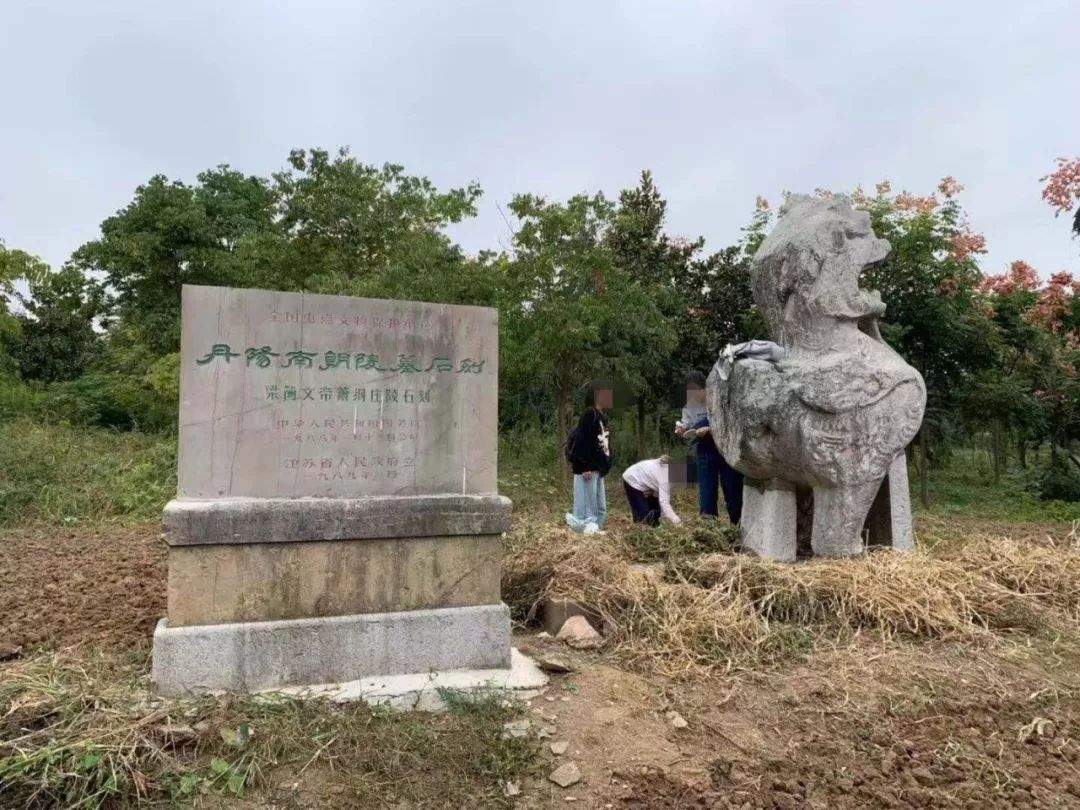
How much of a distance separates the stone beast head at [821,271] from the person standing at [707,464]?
3.32 feet

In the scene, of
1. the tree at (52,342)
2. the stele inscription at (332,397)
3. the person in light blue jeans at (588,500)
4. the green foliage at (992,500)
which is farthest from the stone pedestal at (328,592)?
the tree at (52,342)

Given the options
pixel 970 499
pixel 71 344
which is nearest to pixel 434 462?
pixel 970 499

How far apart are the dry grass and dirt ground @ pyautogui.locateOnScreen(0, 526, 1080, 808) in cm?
15

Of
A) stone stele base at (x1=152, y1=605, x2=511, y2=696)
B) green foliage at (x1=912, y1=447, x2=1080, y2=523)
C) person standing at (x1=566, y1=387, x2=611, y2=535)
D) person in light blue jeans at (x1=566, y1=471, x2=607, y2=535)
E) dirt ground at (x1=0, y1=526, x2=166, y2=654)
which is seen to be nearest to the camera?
stone stele base at (x1=152, y1=605, x2=511, y2=696)

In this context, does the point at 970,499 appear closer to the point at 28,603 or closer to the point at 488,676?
the point at 488,676

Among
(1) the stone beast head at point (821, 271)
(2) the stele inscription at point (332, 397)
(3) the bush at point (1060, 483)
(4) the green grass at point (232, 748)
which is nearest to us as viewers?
(4) the green grass at point (232, 748)

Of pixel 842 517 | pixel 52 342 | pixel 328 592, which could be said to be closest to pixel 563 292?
pixel 842 517

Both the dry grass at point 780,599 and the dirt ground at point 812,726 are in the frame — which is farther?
the dry grass at point 780,599

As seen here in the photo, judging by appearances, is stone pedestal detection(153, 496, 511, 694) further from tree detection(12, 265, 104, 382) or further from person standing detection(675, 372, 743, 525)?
tree detection(12, 265, 104, 382)

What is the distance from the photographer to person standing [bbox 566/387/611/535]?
6.57 m

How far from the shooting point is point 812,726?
3.04 m

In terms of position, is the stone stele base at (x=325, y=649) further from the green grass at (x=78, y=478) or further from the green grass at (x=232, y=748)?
the green grass at (x=78, y=478)

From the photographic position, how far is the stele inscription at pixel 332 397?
323 cm

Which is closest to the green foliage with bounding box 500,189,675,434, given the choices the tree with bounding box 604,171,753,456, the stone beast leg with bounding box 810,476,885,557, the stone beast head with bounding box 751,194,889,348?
the tree with bounding box 604,171,753,456
